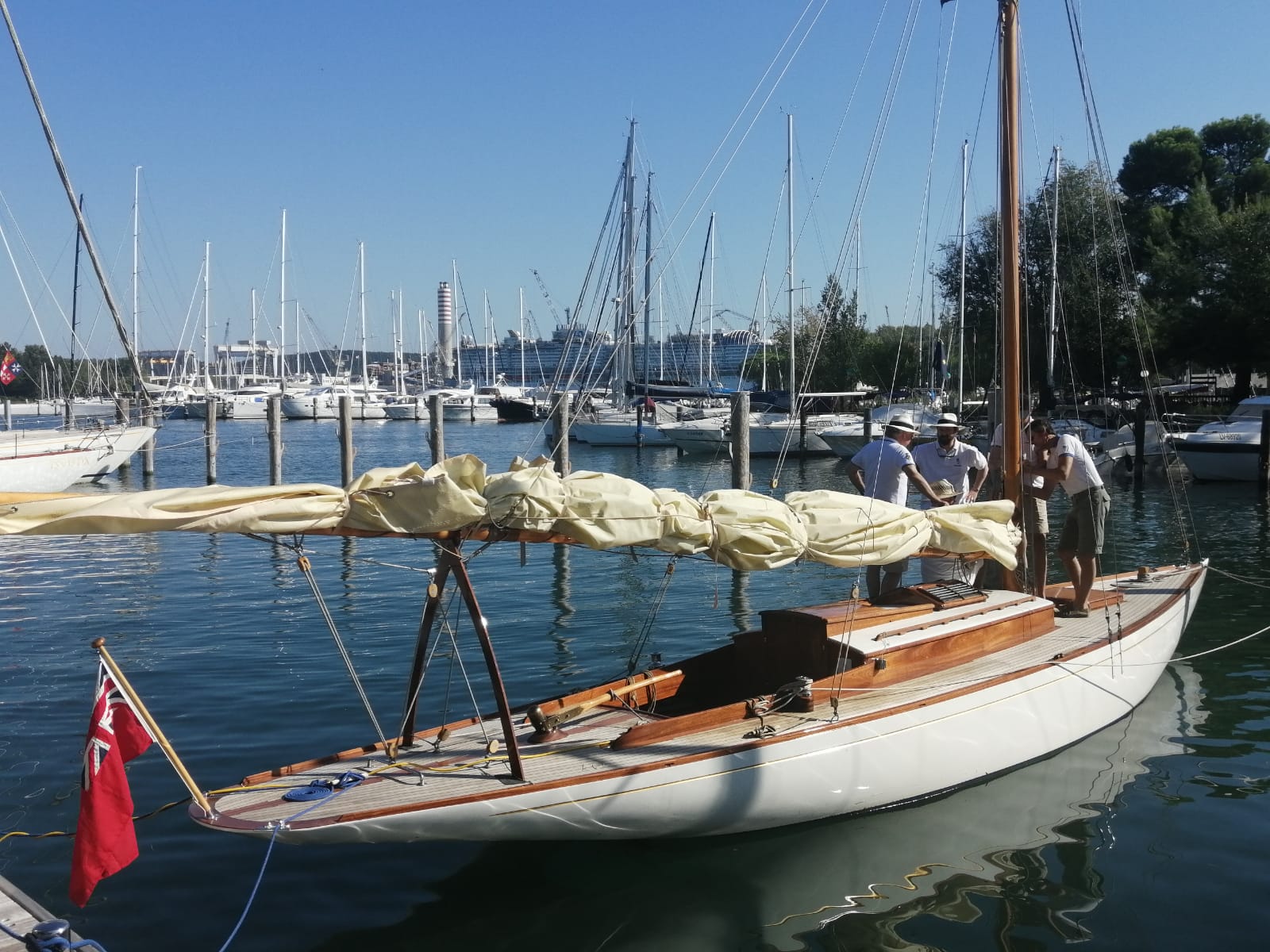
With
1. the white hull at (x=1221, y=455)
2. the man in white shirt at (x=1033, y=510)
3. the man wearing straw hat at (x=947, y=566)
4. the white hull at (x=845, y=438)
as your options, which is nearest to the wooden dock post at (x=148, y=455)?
the white hull at (x=845, y=438)

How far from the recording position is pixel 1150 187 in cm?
5153

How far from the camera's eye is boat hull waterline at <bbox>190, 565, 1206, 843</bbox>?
5.77 m

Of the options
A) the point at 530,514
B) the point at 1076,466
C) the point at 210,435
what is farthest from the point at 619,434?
the point at 530,514

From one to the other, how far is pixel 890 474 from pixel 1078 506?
1920 mm

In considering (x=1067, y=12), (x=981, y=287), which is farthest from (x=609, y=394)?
(x=1067, y=12)

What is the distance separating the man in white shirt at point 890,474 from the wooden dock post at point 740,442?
9.53 meters

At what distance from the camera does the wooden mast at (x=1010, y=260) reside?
Answer: 9.58 meters

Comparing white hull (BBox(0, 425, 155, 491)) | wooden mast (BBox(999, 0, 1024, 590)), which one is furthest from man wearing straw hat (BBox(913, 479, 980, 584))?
white hull (BBox(0, 425, 155, 491))

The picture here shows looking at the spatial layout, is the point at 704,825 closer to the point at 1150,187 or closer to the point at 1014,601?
the point at 1014,601

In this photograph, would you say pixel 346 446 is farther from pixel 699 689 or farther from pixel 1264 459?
pixel 1264 459

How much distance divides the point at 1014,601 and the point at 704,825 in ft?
13.2

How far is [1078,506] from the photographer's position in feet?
32.1

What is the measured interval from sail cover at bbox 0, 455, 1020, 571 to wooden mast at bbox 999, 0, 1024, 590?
65.4 inches

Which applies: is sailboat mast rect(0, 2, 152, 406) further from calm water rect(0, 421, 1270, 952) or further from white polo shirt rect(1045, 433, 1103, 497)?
white polo shirt rect(1045, 433, 1103, 497)
